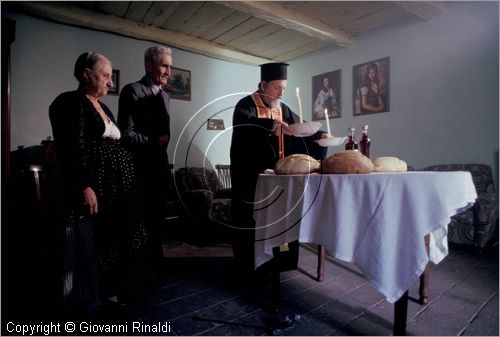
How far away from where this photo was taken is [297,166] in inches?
59.3

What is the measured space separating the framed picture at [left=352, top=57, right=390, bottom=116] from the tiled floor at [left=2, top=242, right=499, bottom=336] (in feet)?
9.24

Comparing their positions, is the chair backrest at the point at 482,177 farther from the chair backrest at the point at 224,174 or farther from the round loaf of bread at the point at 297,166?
the chair backrest at the point at 224,174

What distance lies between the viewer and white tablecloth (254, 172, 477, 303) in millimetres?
1205

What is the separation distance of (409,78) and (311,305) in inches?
151

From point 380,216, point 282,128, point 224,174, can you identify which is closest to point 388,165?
point 380,216

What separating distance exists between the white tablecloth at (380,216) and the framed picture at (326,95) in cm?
415

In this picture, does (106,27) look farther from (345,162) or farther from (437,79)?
(437,79)

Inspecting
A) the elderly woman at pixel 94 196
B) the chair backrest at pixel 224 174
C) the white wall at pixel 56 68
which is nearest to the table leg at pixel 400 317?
the elderly woman at pixel 94 196

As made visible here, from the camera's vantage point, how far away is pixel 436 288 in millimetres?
2236

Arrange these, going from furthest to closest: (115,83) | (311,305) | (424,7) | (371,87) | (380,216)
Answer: (371,87) → (115,83) → (424,7) → (311,305) → (380,216)

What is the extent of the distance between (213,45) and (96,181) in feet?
13.9

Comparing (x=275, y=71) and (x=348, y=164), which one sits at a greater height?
(x=275, y=71)

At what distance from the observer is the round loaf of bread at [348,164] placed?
1.35 m

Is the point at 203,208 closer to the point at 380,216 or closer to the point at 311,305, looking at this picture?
the point at 311,305
